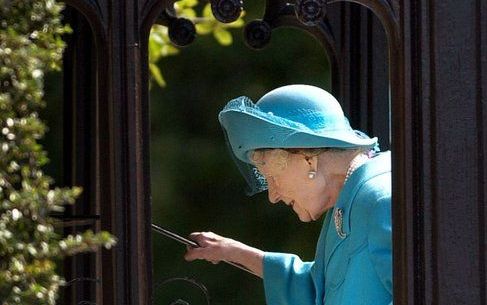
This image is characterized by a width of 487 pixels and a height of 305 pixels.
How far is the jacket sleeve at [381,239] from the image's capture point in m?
5.24

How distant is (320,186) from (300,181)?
0.06 metres

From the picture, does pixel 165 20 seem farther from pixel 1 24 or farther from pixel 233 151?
pixel 1 24

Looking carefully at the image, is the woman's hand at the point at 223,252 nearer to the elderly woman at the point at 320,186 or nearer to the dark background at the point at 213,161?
the elderly woman at the point at 320,186

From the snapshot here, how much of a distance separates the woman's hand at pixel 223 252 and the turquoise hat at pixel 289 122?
0.32 metres

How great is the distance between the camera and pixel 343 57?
5.90 metres

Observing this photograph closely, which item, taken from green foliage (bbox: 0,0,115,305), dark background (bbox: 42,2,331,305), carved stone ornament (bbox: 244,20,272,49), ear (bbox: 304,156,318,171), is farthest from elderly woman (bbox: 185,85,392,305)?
dark background (bbox: 42,2,331,305)

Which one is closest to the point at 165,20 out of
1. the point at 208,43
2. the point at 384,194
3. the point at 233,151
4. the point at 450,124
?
the point at 233,151

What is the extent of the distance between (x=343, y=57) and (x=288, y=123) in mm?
524

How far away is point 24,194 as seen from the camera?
361 centimetres

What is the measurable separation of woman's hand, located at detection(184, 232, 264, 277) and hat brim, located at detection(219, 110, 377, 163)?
1.03ft

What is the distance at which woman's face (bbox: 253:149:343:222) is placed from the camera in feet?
18.3

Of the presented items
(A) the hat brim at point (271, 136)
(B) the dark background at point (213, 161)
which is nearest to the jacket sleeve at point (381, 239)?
(A) the hat brim at point (271, 136)

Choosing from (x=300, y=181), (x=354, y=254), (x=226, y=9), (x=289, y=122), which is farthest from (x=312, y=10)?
(x=300, y=181)

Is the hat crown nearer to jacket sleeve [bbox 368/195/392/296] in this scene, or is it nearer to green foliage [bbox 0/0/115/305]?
jacket sleeve [bbox 368/195/392/296]
